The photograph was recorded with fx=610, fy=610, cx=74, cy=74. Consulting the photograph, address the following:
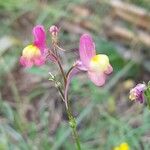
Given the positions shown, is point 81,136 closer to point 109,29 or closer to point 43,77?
point 43,77

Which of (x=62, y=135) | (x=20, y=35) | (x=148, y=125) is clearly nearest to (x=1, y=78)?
(x=20, y=35)

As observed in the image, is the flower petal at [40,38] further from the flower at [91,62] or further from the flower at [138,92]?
the flower at [138,92]

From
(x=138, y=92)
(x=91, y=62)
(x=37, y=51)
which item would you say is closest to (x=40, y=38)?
(x=37, y=51)

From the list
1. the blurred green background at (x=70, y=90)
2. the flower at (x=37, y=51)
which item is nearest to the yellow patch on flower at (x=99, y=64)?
the flower at (x=37, y=51)

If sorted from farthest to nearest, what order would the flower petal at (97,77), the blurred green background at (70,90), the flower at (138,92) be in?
the blurred green background at (70,90) → the flower at (138,92) → the flower petal at (97,77)

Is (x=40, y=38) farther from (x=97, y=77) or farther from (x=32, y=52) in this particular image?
(x=97, y=77)

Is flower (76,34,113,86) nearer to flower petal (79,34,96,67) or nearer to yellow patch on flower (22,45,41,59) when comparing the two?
flower petal (79,34,96,67)
